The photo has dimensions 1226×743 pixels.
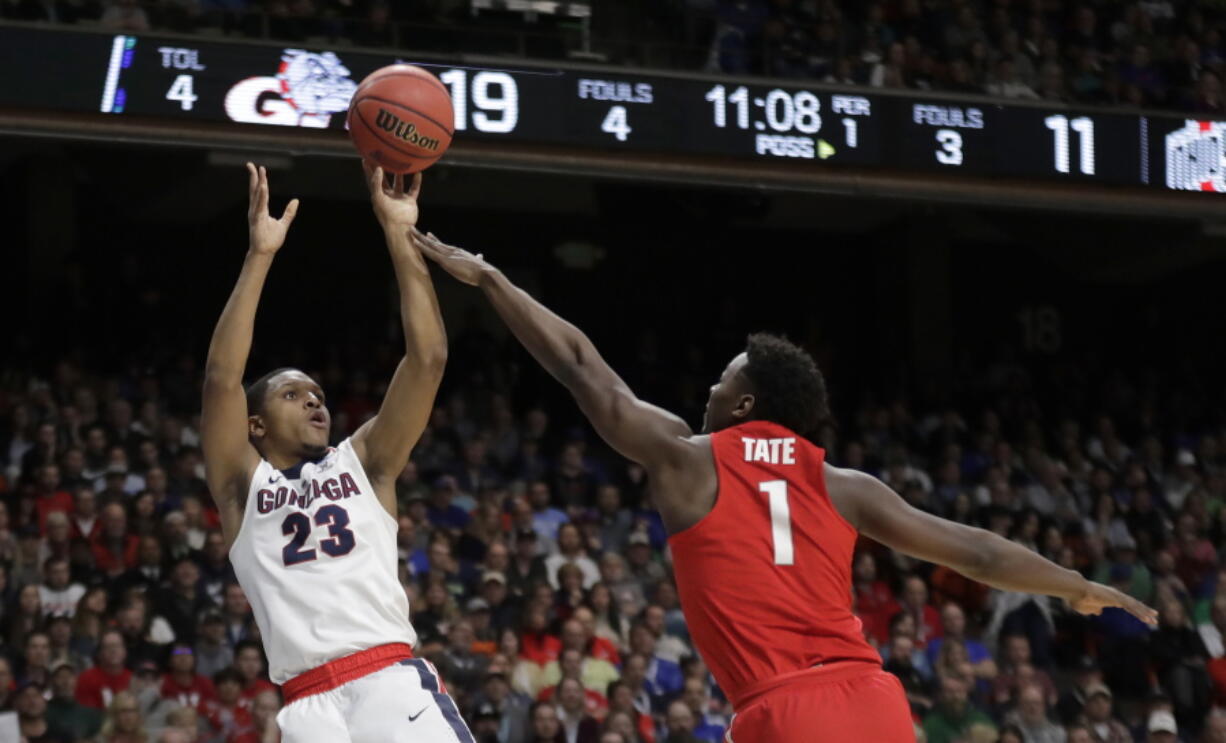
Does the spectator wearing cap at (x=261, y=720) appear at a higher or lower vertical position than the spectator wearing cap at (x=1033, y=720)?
higher

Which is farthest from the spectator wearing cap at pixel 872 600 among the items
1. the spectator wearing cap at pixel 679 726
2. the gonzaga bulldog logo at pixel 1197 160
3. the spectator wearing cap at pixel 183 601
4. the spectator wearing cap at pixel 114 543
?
the spectator wearing cap at pixel 114 543

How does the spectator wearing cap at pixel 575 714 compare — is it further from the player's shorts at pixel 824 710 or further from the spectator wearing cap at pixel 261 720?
the player's shorts at pixel 824 710

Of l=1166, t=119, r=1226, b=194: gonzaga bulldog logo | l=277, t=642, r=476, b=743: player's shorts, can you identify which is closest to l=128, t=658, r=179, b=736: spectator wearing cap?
l=277, t=642, r=476, b=743: player's shorts

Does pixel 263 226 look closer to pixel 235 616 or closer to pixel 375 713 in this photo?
pixel 375 713

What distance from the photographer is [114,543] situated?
10.3 m

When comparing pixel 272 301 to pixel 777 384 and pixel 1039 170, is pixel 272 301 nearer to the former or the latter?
pixel 1039 170

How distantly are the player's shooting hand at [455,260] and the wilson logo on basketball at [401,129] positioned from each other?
46cm

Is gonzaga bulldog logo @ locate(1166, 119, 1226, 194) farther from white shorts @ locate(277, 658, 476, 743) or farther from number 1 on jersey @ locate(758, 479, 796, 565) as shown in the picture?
white shorts @ locate(277, 658, 476, 743)

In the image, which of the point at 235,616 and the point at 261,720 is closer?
the point at 261,720

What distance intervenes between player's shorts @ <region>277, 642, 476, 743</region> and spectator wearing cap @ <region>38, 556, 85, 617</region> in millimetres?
5799

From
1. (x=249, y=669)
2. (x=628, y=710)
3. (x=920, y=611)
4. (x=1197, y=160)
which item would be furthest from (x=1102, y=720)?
(x=249, y=669)

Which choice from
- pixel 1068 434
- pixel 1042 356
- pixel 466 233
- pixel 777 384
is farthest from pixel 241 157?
pixel 1042 356

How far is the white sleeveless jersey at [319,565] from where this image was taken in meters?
4.54

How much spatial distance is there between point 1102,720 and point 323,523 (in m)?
7.49
